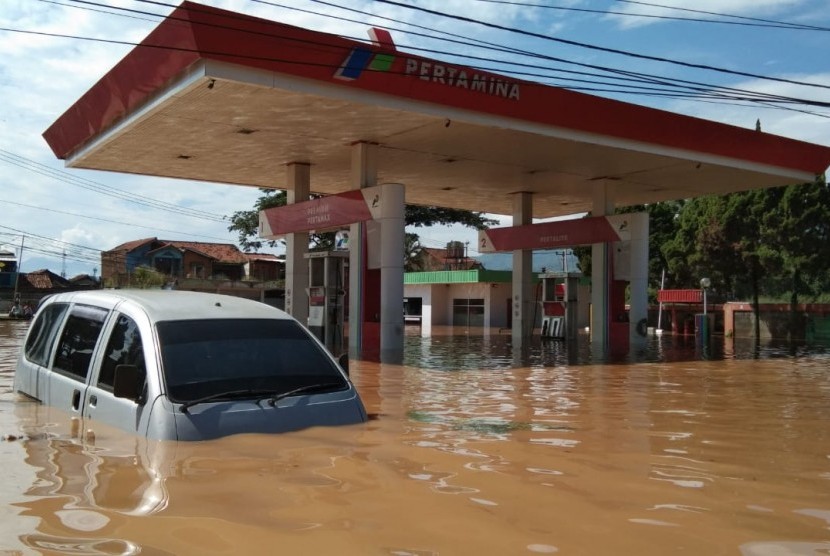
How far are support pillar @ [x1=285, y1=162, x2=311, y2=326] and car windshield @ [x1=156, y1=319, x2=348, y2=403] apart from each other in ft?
56.9

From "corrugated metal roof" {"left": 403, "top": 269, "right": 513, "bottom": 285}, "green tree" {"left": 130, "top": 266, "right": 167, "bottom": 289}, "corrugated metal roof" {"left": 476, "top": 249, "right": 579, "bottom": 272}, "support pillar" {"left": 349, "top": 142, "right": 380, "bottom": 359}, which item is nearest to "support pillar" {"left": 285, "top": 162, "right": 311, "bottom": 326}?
"support pillar" {"left": 349, "top": 142, "right": 380, "bottom": 359}

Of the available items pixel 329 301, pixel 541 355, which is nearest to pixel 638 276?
→ pixel 541 355

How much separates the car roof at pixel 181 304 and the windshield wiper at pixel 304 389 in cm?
67

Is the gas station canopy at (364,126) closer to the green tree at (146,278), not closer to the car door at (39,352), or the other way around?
the car door at (39,352)

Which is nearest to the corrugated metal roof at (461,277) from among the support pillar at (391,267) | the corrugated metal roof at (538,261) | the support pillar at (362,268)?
the corrugated metal roof at (538,261)

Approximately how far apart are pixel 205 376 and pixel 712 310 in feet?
115

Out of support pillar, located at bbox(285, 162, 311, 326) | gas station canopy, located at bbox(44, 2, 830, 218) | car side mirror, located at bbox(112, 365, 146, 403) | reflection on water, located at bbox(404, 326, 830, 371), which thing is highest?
gas station canopy, located at bbox(44, 2, 830, 218)

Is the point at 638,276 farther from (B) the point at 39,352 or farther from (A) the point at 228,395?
(A) the point at 228,395

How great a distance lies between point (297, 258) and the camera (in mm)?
23047

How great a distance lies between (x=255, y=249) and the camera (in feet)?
151

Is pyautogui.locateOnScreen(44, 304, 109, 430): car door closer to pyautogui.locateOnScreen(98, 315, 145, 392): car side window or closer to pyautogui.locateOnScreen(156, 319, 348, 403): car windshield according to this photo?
pyautogui.locateOnScreen(98, 315, 145, 392): car side window

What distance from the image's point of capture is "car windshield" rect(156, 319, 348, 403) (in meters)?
5.18

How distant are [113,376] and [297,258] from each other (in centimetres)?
1767

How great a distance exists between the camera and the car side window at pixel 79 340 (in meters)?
5.93
